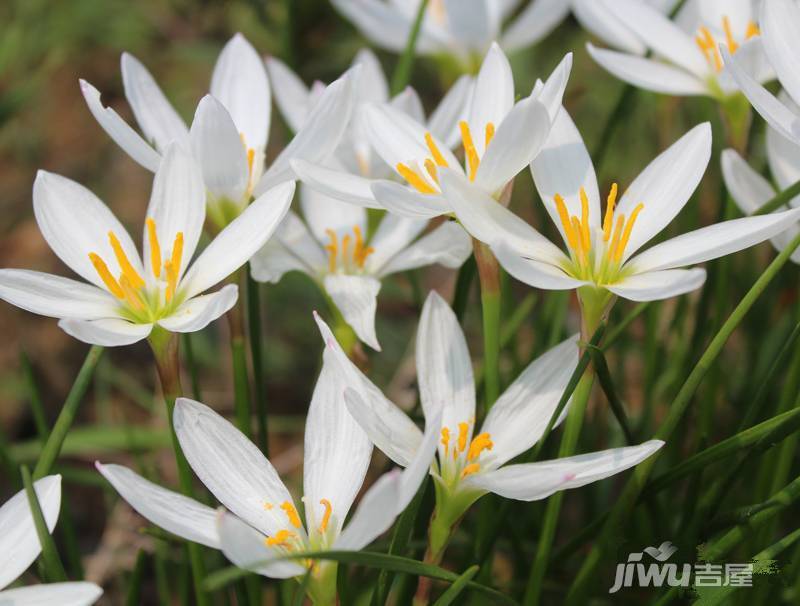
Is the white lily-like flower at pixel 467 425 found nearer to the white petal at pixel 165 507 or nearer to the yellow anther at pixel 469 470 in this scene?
the yellow anther at pixel 469 470

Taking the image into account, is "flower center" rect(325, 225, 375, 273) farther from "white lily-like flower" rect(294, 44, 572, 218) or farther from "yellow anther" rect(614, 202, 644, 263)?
"yellow anther" rect(614, 202, 644, 263)

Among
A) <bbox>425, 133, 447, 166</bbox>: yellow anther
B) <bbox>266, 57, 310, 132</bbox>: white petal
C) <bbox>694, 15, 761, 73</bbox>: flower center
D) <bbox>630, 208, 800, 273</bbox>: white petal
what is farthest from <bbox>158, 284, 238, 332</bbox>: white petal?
<bbox>694, 15, 761, 73</bbox>: flower center

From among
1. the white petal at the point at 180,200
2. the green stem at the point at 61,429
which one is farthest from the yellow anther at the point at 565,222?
the green stem at the point at 61,429

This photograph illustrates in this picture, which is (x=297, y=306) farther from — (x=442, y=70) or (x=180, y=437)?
(x=180, y=437)

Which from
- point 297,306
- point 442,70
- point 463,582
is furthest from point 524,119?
point 297,306

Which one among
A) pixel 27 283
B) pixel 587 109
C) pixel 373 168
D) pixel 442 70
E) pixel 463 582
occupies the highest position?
pixel 587 109

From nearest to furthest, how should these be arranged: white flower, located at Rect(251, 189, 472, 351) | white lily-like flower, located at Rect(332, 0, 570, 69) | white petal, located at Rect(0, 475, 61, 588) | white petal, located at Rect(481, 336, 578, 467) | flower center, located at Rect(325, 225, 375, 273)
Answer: white petal, located at Rect(0, 475, 61, 588) < white petal, located at Rect(481, 336, 578, 467) < white flower, located at Rect(251, 189, 472, 351) < flower center, located at Rect(325, 225, 375, 273) < white lily-like flower, located at Rect(332, 0, 570, 69)

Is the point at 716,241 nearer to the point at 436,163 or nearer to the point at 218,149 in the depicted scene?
the point at 436,163
